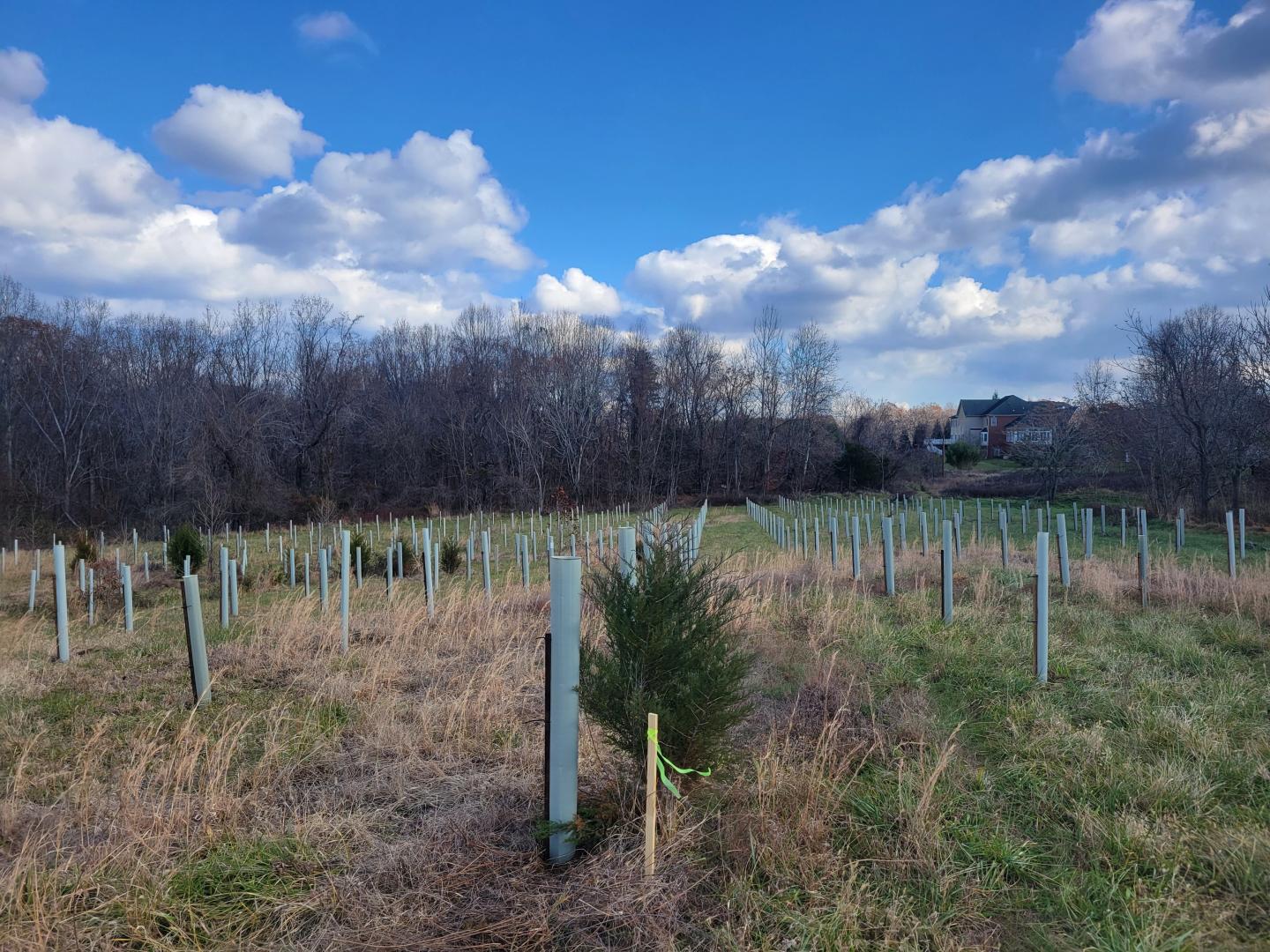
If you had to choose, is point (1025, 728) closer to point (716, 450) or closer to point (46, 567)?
point (46, 567)

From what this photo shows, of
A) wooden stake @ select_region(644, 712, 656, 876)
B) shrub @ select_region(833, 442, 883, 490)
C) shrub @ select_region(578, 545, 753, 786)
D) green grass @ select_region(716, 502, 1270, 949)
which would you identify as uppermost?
shrub @ select_region(833, 442, 883, 490)

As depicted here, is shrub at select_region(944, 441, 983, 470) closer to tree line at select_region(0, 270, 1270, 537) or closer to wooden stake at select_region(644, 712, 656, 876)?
tree line at select_region(0, 270, 1270, 537)

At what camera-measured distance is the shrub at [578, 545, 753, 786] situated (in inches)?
127

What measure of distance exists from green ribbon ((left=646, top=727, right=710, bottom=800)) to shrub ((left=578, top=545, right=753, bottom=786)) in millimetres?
39

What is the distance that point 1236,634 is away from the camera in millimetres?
6664

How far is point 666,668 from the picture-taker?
130 inches

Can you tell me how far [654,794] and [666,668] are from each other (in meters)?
0.59

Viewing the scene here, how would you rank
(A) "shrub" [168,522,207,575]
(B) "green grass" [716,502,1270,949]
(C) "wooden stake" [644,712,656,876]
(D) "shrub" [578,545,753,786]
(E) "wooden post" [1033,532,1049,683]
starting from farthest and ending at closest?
(A) "shrub" [168,522,207,575] → (E) "wooden post" [1033,532,1049,683] → (D) "shrub" [578,545,753,786] → (C) "wooden stake" [644,712,656,876] → (B) "green grass" [716,502,1270,949]

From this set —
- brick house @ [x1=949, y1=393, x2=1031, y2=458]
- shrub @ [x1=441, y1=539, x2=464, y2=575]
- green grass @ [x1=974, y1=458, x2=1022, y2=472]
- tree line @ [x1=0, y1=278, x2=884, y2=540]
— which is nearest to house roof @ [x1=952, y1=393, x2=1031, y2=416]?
brick house @ [x1=949, y1=393, x2=1031, y2=458]

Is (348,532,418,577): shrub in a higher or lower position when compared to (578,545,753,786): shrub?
lower

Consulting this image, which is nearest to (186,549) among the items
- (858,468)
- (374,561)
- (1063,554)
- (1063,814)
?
(374,561)

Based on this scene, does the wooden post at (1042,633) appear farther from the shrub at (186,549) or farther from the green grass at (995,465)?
the green grass at (995,465)

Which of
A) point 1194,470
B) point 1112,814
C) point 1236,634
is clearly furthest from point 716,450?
point 1112,814

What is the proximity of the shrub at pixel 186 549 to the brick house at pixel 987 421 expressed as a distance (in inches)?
2661
